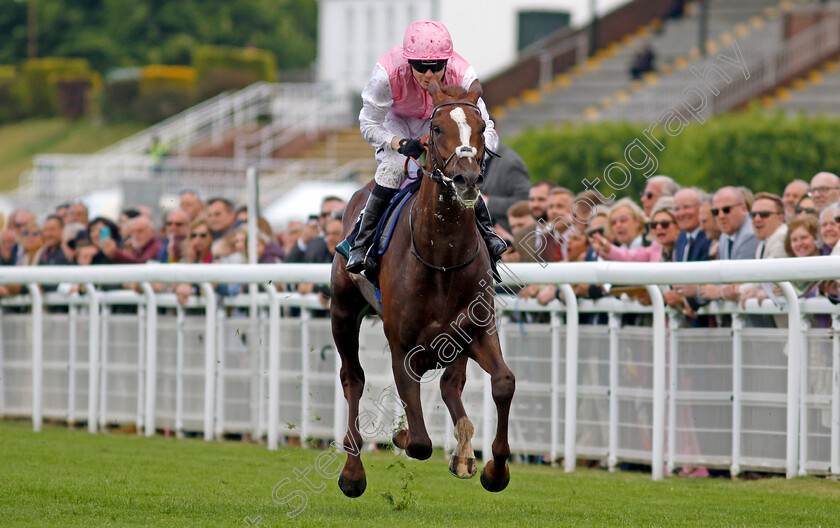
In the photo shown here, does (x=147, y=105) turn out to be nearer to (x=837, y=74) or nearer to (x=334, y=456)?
(x=837, y=74)

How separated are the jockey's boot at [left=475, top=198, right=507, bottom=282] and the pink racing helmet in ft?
2.55

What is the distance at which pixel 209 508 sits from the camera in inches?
281

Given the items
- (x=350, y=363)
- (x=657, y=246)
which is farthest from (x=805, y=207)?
(x=350, y=363)

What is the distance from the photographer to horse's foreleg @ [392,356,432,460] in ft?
22.3

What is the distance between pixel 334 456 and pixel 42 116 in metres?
48.9

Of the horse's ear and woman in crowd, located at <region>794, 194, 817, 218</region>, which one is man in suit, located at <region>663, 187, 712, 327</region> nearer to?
woman in crowd, located at <region>794, 194, 817, 218</region>

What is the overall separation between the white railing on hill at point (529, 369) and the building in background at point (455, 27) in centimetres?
2507

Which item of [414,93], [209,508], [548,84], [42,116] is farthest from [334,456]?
[42,116]

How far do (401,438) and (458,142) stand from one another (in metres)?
1.86

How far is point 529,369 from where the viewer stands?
9.42 m

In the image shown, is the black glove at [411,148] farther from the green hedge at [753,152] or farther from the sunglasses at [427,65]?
the green hedge at [753,152]

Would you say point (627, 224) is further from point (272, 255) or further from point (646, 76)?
point (646, 76)

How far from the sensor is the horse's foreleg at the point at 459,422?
270 inches

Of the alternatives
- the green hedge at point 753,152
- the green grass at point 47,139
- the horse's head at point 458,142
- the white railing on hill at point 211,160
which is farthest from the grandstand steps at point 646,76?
the horse's head at point 458,142
